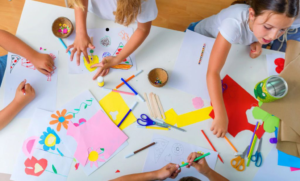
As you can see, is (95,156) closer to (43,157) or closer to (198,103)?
(43,157)

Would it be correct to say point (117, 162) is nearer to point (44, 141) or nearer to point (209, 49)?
point (44, 141)

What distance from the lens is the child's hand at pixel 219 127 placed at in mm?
834

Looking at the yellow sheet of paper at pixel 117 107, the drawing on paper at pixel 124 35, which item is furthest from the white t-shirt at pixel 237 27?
the yellow sheet of paper at pixel 117 107

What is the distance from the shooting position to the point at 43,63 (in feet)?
2.73

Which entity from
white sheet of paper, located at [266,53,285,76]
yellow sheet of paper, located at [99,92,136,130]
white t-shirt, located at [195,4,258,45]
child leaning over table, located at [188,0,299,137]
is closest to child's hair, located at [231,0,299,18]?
child leaning over table, located at [188,0,299,137]

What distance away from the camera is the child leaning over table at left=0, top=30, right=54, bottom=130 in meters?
0.78

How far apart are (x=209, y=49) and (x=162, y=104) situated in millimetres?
331

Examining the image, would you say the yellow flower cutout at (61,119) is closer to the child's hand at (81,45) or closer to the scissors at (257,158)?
the child's hand at (81,45)

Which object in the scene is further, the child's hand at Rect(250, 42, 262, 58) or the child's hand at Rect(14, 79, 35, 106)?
the child's hand at Rect(250, 42, 262, 58)

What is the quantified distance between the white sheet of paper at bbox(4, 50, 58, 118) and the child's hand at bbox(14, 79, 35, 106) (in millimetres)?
20

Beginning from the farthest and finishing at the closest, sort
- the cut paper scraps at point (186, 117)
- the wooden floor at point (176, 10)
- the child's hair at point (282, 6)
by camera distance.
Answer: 1. the wooden floor at point (176, 10)
2. the cut paper scraps at point (186, 117)
3. the child's hair at point (282, 6)

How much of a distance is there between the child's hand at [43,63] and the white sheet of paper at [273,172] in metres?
0.91

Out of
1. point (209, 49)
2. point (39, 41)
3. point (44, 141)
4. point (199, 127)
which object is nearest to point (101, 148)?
point (44, 141)

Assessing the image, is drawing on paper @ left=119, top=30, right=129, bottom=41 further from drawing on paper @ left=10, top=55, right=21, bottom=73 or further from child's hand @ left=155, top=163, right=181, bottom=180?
child's hand @ left=155, top=163, right=181, bottom=180
